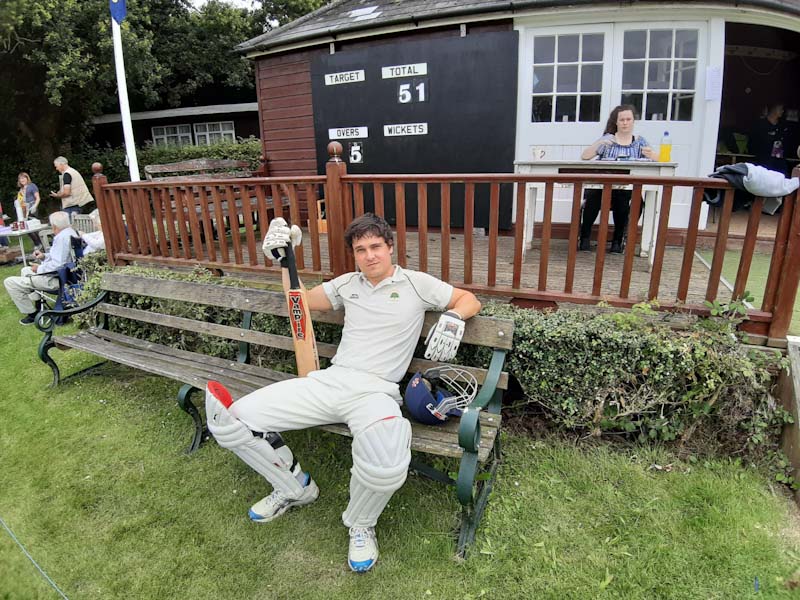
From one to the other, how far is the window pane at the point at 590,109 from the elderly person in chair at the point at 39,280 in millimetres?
5642

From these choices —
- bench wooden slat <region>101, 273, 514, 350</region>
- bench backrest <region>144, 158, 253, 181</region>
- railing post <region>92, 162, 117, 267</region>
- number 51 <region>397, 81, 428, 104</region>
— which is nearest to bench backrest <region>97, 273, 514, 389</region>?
bench wooden slat <region>101, 273, 514, 350</region>

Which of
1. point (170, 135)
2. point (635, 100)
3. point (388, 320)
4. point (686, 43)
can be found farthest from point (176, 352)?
point (170, 135)

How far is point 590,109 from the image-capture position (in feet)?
18.9

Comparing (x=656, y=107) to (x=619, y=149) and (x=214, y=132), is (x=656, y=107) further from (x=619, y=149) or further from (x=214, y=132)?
(x=214, y=132)

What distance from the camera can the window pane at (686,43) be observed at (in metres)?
5.36

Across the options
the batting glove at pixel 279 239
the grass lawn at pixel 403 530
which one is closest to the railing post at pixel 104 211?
the grass lawn at pixel 403 530

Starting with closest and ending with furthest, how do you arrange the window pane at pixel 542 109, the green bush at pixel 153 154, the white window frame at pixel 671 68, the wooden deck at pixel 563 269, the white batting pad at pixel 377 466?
the white batting pad at pixel 377 466, the wooden deck at pixel 563 269, the white window frame at pixel 671 68, the window pane at pixel 542 109, the green bush at pixel 153 154

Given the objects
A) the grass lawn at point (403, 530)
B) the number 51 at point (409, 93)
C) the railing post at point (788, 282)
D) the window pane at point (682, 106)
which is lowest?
the grass lawn at point (403, 530)

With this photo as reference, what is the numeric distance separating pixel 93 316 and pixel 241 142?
1392 cm

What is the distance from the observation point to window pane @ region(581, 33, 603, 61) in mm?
5523

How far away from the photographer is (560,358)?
2.91 meters

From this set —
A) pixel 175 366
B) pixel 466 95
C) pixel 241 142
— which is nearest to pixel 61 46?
pixel 241 142

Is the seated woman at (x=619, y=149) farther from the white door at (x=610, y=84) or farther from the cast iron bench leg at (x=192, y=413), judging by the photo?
the cast iron bench leg at (x=192, y=413)

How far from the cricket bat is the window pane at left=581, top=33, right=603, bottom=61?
432 centimetres
